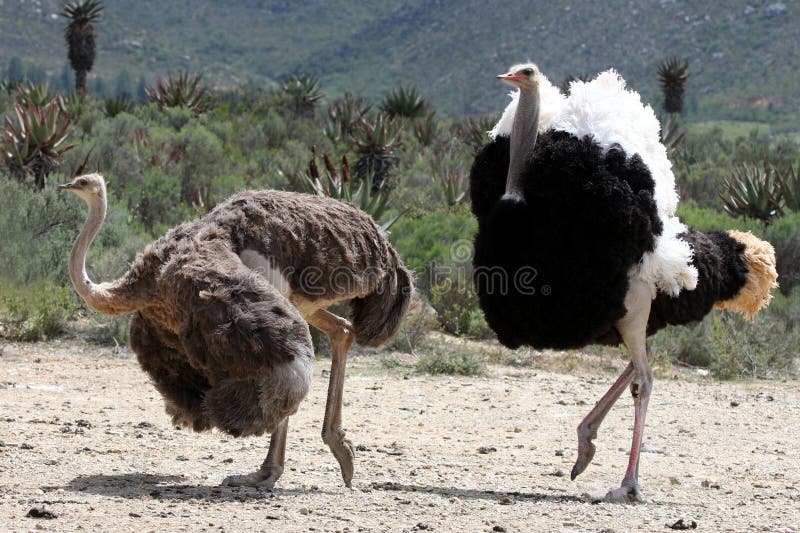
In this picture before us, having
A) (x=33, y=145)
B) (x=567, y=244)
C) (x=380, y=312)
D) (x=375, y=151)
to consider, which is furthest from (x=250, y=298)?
(x=375, y=151)

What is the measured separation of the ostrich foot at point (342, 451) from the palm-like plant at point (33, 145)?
381 inches

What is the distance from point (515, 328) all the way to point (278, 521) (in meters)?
1.93

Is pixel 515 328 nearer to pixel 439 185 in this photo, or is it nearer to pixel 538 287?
pixel 538 287

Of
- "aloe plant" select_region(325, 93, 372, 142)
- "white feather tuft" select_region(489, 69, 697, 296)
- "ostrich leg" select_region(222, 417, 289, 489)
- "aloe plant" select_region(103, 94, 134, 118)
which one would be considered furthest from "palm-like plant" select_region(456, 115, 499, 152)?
"ostrich leg" select_region(222, 417, 289, 489)

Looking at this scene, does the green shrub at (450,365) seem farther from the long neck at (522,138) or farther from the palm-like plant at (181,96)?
the palm-like plant at (181,96)

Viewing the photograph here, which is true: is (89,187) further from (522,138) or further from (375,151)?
(375,151)

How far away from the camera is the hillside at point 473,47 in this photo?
6159cm

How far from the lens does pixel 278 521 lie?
494cm

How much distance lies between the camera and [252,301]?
514 cm

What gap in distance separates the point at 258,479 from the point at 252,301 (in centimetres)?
110

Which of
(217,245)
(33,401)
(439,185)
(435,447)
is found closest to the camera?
(217,245)

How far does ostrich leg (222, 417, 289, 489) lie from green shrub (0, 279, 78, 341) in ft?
16.6

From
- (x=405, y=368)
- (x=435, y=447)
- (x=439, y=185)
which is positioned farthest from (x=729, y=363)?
(x=439, y=185)

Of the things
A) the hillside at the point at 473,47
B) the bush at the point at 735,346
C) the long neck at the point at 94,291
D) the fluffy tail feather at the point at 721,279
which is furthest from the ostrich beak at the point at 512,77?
the hillside at the point at 473,47
